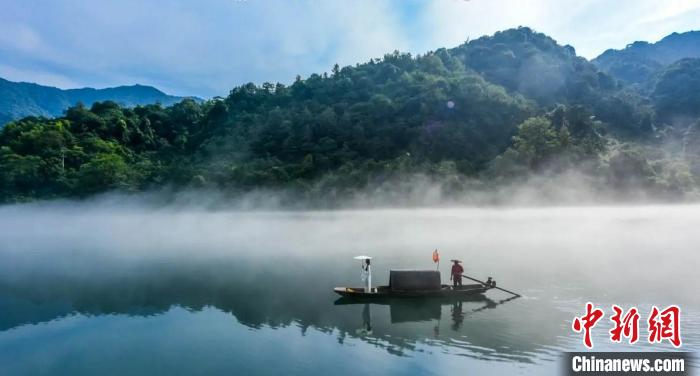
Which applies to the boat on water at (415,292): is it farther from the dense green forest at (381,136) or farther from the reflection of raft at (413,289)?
the dense green forest at (381,136)

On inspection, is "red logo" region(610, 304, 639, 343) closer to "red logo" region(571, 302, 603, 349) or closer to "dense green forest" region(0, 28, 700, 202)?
"red logo" region(571, 302, 603, 349)

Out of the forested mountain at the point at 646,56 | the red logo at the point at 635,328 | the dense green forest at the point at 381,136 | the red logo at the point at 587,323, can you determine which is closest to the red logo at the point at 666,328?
the red logo at the point at 635,328

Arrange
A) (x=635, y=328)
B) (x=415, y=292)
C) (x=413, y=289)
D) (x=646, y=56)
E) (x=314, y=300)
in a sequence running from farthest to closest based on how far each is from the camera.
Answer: (x=646, y=56)
(x=314, y=300)
(x=413, y=289)
(x=415, y=292)
(x=635, y=328)

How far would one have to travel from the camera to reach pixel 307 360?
49.9 feet

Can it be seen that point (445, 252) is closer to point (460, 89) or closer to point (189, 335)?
point (189, 335)

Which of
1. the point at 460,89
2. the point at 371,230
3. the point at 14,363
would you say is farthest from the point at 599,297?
the point at 460,89

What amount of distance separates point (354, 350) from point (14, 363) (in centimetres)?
1213

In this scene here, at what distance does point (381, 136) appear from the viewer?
88.9 meters

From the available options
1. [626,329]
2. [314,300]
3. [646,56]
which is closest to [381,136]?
[314,300]

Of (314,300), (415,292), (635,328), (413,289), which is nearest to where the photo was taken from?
(635,328)

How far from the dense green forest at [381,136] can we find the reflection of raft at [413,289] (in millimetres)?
55593

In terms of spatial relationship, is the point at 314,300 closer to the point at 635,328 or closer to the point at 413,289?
the point at 413,289

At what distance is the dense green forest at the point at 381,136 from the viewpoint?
251 ft

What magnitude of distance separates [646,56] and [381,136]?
5756 inches
